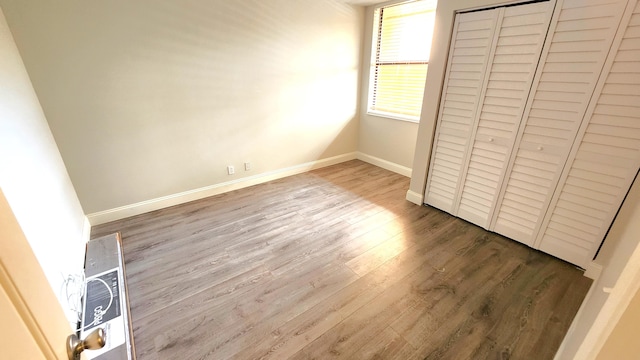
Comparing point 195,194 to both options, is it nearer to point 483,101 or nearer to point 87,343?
point 87,343

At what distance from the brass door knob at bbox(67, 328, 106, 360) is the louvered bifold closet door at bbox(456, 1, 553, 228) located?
273 cm

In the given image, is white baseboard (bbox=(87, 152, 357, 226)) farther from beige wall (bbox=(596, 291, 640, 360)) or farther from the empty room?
beige wall (bbox=(596, 291, 640, 360))

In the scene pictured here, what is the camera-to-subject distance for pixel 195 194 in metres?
3.14

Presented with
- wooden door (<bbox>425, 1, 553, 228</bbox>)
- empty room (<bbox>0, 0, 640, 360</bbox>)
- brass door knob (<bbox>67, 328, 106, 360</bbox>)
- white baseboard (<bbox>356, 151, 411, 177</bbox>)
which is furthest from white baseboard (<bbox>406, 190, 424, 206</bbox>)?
brass door knob (<bbox>67, 328, 106, 360</bbox>)

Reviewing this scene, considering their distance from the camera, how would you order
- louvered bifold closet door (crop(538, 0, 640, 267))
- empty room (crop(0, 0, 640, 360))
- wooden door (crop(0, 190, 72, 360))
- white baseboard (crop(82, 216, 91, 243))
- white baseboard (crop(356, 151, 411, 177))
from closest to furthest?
1. wooden door (crop(0, 190, 72, 360))
2. empty room (crop(0, 0, 640, 360))
3. louvered bifold closet door (crop(538, 0, 640, 267))
4. white baseboard (crop(82, 216, 91, 243))
5. white baseboard (crop(356, 151, 411, 177))

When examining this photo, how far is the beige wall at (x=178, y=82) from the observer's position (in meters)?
2.17

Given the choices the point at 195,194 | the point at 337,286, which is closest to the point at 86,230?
the point at 195,194

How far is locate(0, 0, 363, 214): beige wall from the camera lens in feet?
7.11

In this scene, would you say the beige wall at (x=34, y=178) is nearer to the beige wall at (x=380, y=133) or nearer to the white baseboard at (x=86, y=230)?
the white baseboard at (x=86, y=230)

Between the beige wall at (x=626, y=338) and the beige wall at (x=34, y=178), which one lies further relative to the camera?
the beige wall at (x=34, y=178)

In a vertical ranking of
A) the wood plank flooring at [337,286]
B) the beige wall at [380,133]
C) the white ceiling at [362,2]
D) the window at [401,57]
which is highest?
the white ceiling at [362,2]

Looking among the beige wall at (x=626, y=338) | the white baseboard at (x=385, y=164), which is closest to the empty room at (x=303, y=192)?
the beige wall at (x=626, y=338)

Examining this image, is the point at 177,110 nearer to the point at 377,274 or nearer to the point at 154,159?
the point at 154,159

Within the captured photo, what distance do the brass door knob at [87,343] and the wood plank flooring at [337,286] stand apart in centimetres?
103
